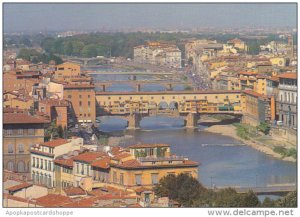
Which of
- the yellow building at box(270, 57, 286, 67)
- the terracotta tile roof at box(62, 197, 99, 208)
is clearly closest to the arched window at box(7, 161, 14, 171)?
the terracotta tile roof at box(62, 197, 99, 208)

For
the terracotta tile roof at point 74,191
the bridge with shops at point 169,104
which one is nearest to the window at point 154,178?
the terracotta tile roof at point 74,191

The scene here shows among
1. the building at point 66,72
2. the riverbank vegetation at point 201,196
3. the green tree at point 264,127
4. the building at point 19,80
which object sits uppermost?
the riverbank vegetation at point 201,196

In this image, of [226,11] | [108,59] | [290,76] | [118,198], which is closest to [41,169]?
[118,198]

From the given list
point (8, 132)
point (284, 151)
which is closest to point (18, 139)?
point (8, 132)

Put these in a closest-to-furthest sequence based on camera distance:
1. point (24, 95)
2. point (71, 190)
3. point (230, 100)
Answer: point (71, 190) → point (24, 95) → point (230, 100)

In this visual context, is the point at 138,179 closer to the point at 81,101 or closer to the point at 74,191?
the point at 74,191

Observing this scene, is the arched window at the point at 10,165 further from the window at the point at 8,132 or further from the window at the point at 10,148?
the window at the point at 8,132

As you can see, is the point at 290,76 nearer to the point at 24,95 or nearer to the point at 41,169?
the point at 24,95
